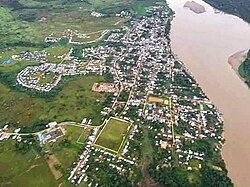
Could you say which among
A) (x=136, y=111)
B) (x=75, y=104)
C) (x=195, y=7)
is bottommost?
(x=195, y=7)

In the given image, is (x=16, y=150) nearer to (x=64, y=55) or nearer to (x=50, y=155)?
(x=50, y=155)

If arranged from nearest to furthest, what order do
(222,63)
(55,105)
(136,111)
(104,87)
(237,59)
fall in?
(136,111) < (55,105) < (104,87) < (222,63) < (237,59)

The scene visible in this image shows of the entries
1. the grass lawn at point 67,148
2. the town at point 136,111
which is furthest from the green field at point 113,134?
the grass lawn at point 67,148

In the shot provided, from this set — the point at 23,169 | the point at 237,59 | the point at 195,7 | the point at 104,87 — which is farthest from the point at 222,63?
the point at 23,169

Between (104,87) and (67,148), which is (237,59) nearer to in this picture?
(104,87)

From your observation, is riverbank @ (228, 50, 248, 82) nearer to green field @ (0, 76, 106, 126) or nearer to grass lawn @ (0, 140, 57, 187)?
green field @ (0, 76, 106, 126)

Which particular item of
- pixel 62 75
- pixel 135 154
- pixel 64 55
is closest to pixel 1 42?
pixel 64 55

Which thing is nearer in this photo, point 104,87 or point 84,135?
point 84,135
